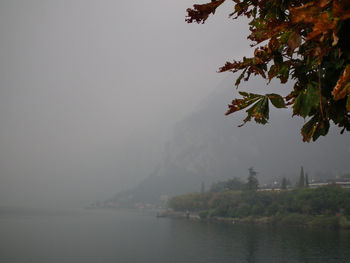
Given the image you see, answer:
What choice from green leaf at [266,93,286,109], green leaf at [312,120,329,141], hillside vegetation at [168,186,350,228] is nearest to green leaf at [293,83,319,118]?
green leaf at [266,93,286,109]

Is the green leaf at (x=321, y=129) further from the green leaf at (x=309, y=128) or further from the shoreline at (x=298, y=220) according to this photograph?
the shoreline at (x=298, y=220)

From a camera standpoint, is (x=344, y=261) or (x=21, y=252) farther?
(x=21, y=252)

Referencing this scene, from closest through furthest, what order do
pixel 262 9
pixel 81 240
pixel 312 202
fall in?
1. pixel 262 9
2. pixel 81 240
3. pixel 312 202

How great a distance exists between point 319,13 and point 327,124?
0.99 metres

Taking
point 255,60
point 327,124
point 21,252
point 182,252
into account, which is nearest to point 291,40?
point 255,60

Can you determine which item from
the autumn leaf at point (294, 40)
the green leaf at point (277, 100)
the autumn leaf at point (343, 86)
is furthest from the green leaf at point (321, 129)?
the autumn leaf at point (294, 40)

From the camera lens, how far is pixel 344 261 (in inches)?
1630

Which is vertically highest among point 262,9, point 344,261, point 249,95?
point 262,9

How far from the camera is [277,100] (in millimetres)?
1930

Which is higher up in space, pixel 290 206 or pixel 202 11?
pixel 202 11

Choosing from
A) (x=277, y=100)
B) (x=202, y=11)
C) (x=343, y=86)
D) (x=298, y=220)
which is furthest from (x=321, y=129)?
(x=298, y=220)

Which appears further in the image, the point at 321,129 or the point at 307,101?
the point at 321,129

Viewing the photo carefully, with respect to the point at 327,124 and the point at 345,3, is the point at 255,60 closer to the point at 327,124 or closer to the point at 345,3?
the point at 327,124

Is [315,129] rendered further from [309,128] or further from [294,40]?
[294,40]
